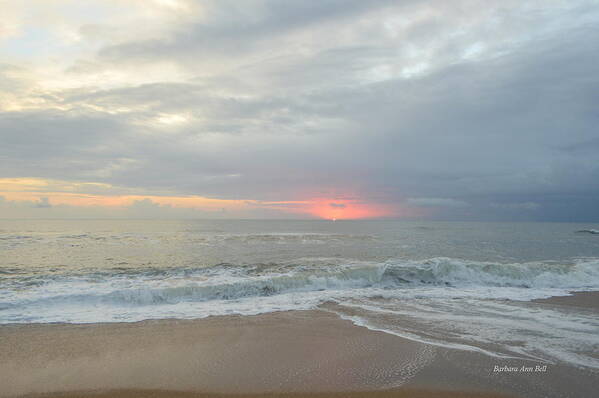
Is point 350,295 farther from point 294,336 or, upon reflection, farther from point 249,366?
point 249,366

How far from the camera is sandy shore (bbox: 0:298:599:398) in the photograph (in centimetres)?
552

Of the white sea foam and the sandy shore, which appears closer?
the sandy shore

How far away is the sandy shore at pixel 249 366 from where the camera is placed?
217 inches

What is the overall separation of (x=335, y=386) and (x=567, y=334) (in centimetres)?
673

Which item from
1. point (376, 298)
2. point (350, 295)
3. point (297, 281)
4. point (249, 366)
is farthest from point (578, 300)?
point (249, 366)

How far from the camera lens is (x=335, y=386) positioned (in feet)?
18.5

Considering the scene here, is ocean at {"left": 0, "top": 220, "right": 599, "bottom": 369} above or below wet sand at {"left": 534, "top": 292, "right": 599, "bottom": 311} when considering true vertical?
above

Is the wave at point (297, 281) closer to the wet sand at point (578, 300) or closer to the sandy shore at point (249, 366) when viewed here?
the wet sand at point (578, 300)

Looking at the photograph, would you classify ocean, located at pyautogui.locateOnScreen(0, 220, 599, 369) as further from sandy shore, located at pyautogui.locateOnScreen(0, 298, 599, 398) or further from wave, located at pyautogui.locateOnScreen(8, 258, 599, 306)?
sandy shore, located at pyautogui.locateOnScreen(0, 298, 599, 398)

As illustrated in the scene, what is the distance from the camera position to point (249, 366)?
6.46 metres

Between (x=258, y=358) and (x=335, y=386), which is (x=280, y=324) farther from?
(x=335, y=386)

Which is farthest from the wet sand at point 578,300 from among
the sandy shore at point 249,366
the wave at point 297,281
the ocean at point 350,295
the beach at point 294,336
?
the sandy shore at point 249,366

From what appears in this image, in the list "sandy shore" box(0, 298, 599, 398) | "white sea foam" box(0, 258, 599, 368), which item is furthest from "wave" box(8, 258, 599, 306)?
"sandy shore" box(0, 298, 599, 398)

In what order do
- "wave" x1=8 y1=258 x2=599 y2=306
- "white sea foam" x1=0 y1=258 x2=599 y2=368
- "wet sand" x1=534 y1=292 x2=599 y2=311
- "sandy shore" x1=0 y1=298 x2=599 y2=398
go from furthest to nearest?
"wave" x1=8 y1=258 x2=599 y2=306
"wet sand" x1=534 y1=292 x2=599 y2=311
"white sea foam" x1=0 y1=258 x2=599 y2=368
"sandy shore" x1=0 y1=298 x2=599 y2=398
